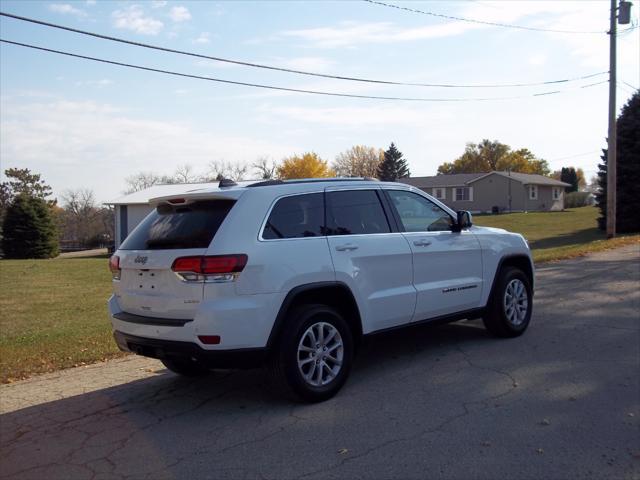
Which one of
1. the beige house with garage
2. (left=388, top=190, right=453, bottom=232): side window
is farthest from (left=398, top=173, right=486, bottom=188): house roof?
(left=388, top=190, right=453, bottom=232): side window

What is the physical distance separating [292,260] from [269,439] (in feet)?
4.68

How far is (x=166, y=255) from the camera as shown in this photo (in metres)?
4.98

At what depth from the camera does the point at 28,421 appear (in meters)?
5.25

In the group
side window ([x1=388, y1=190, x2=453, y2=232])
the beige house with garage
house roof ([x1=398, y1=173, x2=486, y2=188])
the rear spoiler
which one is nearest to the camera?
the rear spoiler

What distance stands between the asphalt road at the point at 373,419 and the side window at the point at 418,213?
119 cm

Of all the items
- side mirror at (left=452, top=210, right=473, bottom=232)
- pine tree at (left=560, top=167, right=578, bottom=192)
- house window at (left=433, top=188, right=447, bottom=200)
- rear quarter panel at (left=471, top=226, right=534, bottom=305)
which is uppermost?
pine tree at (left=560, top=167, right=578, bottom=192)

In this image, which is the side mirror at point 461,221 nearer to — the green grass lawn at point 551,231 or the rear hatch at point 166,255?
the rear hatch at point 166,255

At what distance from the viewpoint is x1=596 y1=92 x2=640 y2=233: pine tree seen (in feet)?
114

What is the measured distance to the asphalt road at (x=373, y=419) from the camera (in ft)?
13.2

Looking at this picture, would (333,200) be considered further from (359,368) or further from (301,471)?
(301,471)

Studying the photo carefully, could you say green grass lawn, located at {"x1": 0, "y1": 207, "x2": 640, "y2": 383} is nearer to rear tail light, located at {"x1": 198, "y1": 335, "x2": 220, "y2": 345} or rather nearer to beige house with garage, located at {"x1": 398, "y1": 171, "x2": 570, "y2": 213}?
rear tail light, located at {"x1": 198, "y1": 335, "x2": 220, "y2": 345}

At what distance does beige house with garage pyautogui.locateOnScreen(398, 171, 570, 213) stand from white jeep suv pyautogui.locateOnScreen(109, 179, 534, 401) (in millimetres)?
60945

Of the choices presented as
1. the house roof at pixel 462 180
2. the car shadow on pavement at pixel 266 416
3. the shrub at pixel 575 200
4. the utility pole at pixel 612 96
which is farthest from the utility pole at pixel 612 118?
the shrub at pixel 575 200

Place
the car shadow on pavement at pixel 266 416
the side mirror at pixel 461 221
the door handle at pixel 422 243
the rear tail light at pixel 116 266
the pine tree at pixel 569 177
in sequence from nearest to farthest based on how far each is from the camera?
the car shadow on pavement at pixel 266 416, the rear tail light at pixel 116 266, the door handle at pixel 422 243, the side mirror at pixel 461 221, the pine tree at pixel 569 177
